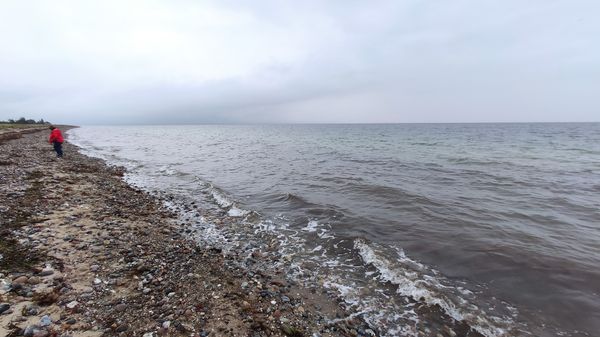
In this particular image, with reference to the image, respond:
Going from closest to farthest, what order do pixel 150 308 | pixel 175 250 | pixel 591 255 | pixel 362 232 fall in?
pixel 150 308 → pixel 175 250 → pixel 591 255 → pixel 362 232

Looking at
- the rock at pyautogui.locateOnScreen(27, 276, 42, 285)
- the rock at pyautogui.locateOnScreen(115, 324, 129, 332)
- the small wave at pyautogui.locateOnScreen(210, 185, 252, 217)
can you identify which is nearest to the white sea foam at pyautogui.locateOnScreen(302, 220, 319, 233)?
the small wave at pyautogui.locateOnScreen(210, 185, 252, 217)

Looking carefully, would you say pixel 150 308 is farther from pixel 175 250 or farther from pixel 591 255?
pixel 591 255

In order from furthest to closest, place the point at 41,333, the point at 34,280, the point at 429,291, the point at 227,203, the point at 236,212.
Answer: the point at 227,203 < the point at 236,212 < the point at 429,291 < the point at 34,280 < the point at 41,333

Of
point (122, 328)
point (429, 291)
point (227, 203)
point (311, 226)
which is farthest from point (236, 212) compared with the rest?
point (429, 291)

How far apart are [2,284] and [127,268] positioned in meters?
2.10

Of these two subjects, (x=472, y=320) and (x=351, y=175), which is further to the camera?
(x=351, y=175)

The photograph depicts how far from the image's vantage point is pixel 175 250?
802cm

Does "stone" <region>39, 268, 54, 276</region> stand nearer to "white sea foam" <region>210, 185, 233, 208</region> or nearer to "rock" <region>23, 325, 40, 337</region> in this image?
"rock" <region>23, 325, 40, 337</region>

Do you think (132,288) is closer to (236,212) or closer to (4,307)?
(4,307)

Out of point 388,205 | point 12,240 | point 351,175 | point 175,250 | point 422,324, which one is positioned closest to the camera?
point 422,324

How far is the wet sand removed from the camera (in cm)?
482

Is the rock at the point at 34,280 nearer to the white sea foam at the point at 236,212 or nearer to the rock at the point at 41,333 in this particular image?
the rock at the point at 41,333

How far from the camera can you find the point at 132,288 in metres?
5.83

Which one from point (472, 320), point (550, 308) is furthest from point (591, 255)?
point (472, 320)
